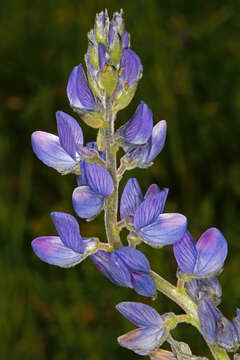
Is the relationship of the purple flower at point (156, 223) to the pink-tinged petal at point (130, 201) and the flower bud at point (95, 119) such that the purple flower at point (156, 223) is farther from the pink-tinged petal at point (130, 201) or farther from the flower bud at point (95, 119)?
the flower bud at point (95, 119)


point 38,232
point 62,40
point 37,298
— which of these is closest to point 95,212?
point 37,298

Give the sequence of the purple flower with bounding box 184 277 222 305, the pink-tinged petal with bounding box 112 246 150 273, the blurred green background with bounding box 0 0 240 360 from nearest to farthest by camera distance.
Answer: the pink-tinged petal with bounding box 112 246 150 273 → the purple flower with bounding box 184 277 222 305 → the blurred green background with bounding box 0 0 240 360

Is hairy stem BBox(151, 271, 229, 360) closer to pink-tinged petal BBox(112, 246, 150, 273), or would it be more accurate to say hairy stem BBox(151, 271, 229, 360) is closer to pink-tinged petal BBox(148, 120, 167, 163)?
pink-tinged petal BBox(112, 246, 150, 273)

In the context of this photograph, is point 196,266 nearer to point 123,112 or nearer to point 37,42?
point 123,112

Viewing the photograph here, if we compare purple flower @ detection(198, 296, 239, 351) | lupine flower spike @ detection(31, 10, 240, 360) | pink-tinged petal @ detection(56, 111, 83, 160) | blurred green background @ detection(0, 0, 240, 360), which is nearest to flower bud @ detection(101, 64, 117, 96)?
lupine flower spike @ detection(31, 10, 240, 360)

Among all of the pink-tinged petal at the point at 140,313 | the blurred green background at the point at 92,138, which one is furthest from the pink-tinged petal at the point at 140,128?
the blurred green background at the point at 92,138

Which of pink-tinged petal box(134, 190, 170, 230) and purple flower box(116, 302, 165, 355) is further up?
pink-tinged petal box(134, 190, 170, 230)
